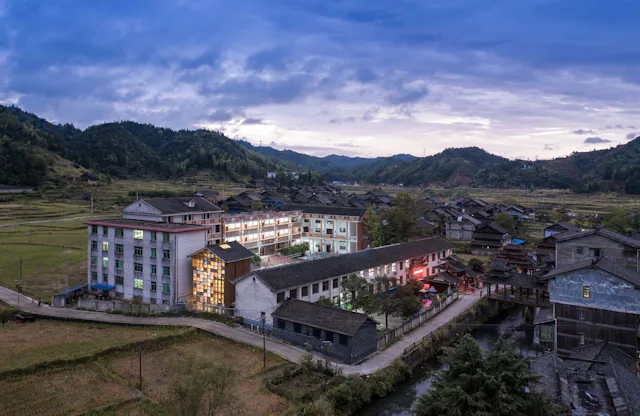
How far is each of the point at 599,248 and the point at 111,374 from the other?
3589cm

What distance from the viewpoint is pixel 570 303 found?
25.3 metres

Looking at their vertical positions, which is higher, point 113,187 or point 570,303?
point 113,187

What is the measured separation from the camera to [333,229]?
57.2 m

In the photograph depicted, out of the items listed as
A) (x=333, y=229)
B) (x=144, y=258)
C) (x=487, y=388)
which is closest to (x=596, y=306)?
(x=487, y=388)

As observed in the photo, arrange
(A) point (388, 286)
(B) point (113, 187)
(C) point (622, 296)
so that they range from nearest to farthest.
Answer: (C) point (622, 296), (A) point (388, 286), (B) point (113, 187)

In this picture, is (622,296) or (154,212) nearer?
(622,296)

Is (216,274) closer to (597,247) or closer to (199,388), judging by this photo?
(199,388)

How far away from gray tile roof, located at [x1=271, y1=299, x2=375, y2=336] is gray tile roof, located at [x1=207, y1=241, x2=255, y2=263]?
6776 millimetres

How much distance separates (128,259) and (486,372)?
31093 mm

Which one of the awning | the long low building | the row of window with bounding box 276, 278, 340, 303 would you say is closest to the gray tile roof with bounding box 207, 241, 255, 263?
the long low building

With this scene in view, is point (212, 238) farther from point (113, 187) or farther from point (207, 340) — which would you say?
point (113, 187)

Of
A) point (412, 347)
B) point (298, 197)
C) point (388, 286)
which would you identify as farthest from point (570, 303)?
point (298, 197)

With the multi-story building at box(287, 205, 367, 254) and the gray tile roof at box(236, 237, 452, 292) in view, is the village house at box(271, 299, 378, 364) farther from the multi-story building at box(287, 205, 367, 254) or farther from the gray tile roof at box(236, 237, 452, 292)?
the multi-story building at box(287, 205, 367, 254)

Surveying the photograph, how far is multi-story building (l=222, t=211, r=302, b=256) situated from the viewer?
4906cm
